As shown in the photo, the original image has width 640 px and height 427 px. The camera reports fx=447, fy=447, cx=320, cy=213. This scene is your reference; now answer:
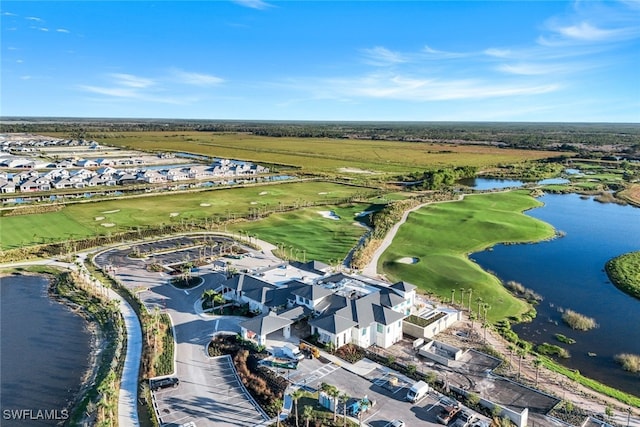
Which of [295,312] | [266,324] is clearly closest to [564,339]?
[295,312]

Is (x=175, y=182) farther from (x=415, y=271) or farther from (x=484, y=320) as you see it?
(x=484, y=320)

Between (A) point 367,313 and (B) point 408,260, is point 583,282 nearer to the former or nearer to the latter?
(B) point 408,260

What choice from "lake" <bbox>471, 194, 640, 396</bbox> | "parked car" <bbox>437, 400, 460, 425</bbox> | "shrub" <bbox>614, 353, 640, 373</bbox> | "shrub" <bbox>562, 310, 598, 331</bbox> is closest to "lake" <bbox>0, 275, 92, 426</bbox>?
"parked car" <bbox>437, 400, 460, 425</bbox>

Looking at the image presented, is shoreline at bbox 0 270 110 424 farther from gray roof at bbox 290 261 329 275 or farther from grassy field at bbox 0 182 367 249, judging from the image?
gray roof at bbox 290 261 329 275

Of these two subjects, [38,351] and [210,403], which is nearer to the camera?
[210,403]

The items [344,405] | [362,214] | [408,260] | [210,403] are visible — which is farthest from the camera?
[362,214]

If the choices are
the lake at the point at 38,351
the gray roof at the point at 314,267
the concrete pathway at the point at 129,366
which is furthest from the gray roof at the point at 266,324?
the lake at the point at 38,351

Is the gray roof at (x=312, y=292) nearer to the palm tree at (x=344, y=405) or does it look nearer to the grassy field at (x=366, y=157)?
the palm tree at (x=344, y=405)
